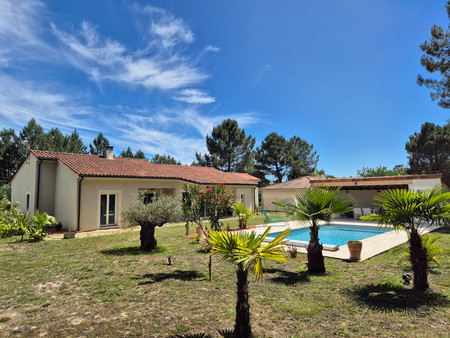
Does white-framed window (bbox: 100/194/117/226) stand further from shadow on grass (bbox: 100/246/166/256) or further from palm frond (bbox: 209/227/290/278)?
palm frond (bbox: 209/227/290/278)

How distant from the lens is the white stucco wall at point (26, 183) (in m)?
18.3

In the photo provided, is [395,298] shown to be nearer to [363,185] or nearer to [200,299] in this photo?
[200,299]

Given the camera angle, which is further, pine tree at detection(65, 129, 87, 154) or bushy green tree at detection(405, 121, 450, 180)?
pine tree at detection(65, 129, 87, 154)

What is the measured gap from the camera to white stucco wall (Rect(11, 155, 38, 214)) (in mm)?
18344

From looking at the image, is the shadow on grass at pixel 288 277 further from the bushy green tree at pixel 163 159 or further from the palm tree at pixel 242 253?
the bushy green tree at pixel 163 159

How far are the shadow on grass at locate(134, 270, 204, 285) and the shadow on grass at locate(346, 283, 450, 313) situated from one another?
4.05 m

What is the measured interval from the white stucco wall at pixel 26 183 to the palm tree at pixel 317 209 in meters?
19.7

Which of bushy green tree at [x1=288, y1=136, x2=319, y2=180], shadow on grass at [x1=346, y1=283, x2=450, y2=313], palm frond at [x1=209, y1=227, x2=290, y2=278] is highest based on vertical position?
bushy green tree at [x1=288, y1=136, x2=319, y2=180]

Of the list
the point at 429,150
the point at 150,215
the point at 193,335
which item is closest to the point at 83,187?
the point at 150,215

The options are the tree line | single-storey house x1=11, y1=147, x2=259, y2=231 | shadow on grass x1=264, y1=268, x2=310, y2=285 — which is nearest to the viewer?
shadow on grass x1=264, y1=268, x2=310, y2=285

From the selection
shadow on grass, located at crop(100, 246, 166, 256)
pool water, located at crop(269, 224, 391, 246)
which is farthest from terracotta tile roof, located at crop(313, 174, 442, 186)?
shadow on grass, located at crop(100, 246, 166, 256)

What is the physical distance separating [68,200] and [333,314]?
1793cm

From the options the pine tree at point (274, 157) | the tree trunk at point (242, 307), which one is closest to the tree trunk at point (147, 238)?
the tree trunk at point (242, 307)

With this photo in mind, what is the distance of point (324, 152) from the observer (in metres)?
55.1
